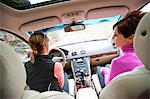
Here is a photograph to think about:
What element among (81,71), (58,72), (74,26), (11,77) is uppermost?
(74,26)

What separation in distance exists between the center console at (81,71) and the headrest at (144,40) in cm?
230

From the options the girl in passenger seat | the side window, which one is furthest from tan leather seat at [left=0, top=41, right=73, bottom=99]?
the side window

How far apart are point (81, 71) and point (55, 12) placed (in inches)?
54.8

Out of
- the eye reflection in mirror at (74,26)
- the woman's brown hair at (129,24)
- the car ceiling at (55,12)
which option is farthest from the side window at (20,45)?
Result: the woman's brown hair at (129,24)

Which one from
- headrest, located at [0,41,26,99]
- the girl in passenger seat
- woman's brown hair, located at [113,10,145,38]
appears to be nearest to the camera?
headrest, located at [0,41,26,99]

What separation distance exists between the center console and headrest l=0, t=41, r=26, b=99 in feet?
7.97

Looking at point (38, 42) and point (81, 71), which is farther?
point (81, 71)

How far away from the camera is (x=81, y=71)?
12.0 ft

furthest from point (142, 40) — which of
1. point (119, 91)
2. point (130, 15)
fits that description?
point (130, 15)

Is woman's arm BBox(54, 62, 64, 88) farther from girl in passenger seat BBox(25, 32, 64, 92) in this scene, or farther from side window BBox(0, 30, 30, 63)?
side window BBox(0, 30, 30, 63)

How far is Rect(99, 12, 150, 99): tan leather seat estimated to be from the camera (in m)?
1.11

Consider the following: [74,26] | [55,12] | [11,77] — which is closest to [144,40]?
[11,77]

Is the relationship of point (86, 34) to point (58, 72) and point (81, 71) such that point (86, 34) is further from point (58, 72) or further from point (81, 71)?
Answer: point (58, 72)

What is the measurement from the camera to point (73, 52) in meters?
3.80
